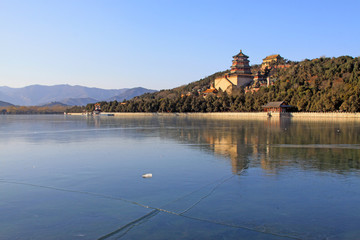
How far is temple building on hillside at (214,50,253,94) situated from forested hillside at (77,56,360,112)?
402 inches

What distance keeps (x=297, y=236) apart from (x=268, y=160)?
25.3 ft

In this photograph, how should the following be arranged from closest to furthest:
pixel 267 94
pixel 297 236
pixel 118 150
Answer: pixel 297 236 → pixel 118 150 → pixel 267 94

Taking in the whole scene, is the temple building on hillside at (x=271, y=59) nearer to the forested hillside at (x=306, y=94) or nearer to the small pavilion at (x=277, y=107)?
the forested hillside at (x=306, y=94)

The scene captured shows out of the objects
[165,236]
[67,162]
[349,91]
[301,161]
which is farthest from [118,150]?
[349,91]

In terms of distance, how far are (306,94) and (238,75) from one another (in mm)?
43047

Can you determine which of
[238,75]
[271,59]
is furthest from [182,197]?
[271,59]

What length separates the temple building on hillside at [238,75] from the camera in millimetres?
109769

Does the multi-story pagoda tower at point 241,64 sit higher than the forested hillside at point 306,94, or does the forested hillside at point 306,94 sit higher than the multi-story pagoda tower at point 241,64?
the multi-story pagoda tower at point 241,64

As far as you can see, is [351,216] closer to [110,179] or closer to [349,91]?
[110,179]

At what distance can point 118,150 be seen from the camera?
681 inches

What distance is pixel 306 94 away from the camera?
68.1 meters

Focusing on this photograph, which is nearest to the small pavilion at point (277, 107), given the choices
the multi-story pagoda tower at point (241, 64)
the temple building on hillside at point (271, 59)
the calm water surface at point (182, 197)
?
the multi-story pagoda tower at point (241, 64)

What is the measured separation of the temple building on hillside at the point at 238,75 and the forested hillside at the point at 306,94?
1021 cm

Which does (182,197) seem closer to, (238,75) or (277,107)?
(277,107)
